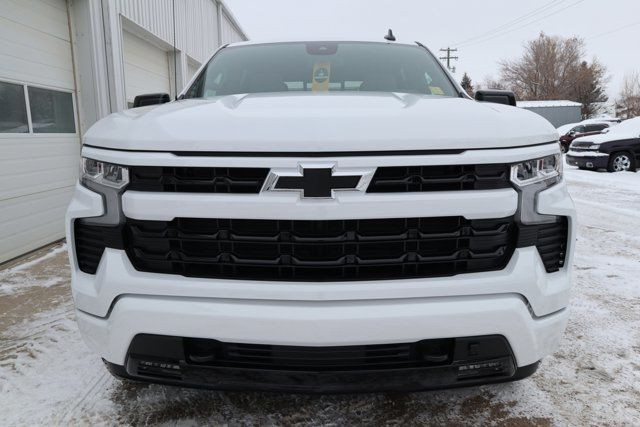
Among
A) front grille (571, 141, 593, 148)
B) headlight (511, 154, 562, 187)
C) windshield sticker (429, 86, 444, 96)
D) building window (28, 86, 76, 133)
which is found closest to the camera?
headlight (511, 154, 562, 187)

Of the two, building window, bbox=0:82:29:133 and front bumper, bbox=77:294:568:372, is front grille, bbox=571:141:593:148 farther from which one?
front bumper, bbox=77:294:568:372

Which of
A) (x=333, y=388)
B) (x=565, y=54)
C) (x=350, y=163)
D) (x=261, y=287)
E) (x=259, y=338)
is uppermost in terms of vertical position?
(x=565, y=54)

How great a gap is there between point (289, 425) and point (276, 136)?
1250 mm

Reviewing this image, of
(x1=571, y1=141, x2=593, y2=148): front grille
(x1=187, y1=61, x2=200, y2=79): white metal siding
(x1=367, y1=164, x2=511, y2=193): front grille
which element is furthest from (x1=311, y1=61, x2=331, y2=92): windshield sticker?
(x1=571, y1=141, x2=593, y2=148): front grille

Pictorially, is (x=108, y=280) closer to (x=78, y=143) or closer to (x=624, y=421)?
(x=624, y=421)

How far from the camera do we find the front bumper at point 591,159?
13.0 metres

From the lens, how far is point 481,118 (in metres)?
1.77

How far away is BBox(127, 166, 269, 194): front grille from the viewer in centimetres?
163

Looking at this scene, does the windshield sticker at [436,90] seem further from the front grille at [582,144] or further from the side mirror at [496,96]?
the front grille at [582,144]

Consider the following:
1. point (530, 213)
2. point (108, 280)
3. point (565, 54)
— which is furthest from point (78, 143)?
point (565, 54)

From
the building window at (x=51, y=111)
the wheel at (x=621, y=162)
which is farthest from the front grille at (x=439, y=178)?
the wheel at (x=621, y=162)

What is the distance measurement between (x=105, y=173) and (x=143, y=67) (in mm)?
7444

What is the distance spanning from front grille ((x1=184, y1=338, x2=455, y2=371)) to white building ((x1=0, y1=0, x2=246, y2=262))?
9.15 ft

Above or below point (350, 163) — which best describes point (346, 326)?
below
